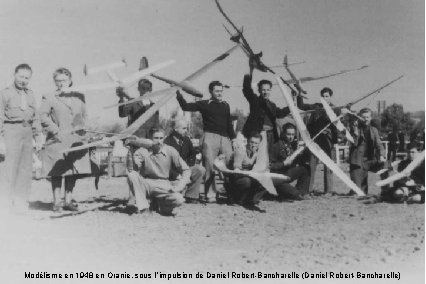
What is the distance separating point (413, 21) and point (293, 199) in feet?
6.81

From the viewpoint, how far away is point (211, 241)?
338 cm

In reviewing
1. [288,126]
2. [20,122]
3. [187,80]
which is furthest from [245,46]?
[20,122]

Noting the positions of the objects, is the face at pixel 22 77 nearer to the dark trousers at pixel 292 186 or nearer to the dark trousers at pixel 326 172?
the dark trousers at pixel 292 186

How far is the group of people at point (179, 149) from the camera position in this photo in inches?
156

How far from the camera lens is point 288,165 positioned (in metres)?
4.58

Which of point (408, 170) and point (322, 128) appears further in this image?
point (322, 128)

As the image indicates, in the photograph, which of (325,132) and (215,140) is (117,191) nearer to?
(215,140)

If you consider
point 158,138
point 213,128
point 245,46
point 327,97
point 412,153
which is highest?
point 245,46

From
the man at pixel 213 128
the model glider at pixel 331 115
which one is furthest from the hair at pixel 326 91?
the man at pixel 213 128

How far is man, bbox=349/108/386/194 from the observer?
4.73 m

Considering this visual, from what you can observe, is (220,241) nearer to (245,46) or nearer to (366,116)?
(245,46)

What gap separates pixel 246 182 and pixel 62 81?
1910mm

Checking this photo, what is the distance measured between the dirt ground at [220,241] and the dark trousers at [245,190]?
0.62 ft

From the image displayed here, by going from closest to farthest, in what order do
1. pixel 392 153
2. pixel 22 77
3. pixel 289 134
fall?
pixel 22 77
pixel 289 134
pixel 392 153
